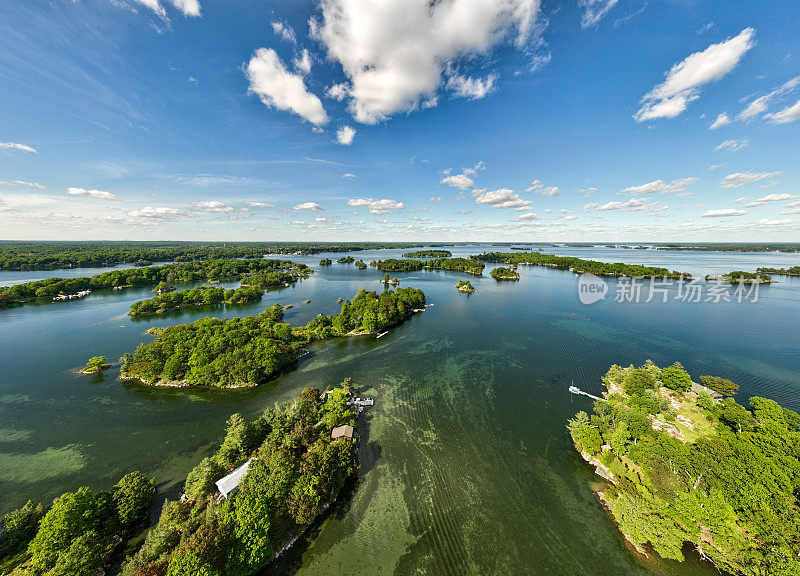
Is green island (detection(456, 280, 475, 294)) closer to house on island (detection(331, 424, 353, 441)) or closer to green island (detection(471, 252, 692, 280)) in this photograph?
house on island (detection(331, 424, 353, 441))

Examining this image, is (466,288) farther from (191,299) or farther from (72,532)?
(72,532)

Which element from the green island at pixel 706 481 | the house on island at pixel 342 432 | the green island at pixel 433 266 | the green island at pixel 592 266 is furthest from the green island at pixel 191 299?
the green island at pixel 592 266

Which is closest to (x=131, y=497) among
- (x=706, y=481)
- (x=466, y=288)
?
(x=706, y=481)

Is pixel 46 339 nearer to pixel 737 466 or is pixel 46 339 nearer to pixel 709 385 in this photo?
pixel 737 466

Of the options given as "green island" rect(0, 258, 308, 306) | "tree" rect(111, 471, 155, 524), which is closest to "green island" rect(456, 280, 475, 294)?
"green island" rect(0, 258, 308, 306)

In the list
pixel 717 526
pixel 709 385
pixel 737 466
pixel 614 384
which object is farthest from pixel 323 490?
pixel 709 385

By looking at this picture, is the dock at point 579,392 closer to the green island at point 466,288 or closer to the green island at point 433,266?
the green island at point 466,288
